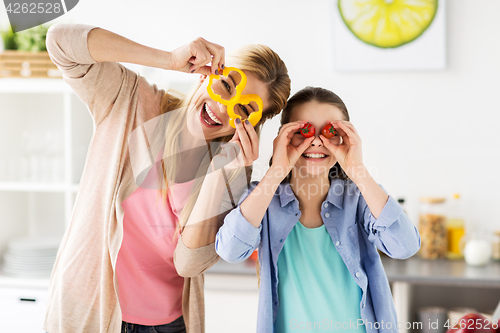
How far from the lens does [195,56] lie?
777mm

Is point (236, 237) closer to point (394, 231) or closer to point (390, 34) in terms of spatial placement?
point (394, 231)

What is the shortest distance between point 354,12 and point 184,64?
1.31m

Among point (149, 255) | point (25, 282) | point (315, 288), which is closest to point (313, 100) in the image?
point (315, 288)

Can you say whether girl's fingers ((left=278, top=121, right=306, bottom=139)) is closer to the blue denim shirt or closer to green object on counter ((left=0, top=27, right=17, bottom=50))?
the blue denim shirt

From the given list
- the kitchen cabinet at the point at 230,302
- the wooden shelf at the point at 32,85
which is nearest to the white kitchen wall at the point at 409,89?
the wooden shelf at the point at 32,85

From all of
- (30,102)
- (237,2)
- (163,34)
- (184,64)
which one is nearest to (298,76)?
(237,2)

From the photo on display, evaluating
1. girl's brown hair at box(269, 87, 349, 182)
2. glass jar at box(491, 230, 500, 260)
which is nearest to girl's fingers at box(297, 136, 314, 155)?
girl's brown hair at box(269, 87, 349, 182)

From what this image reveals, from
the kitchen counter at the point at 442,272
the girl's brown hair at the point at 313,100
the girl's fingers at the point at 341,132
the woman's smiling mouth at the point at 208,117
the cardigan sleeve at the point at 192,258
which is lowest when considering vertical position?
the kitchen counter at the point at 442,272

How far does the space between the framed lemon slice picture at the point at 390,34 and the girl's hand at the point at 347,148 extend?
3.43 ft

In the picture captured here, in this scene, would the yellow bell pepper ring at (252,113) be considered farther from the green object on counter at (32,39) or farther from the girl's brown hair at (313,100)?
the green object on counter at (32,39)

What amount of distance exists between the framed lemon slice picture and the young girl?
960mm

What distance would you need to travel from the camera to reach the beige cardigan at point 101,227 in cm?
85

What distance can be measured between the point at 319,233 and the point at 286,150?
217mm

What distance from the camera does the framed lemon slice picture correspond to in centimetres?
178
